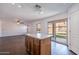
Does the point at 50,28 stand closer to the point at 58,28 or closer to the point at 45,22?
the point at 45,22

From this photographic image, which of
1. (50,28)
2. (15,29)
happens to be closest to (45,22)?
(50,28)

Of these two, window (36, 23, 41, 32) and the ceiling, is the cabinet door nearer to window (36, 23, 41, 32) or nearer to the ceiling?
the ceiling

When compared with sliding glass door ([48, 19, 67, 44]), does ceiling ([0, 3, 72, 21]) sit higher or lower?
higher

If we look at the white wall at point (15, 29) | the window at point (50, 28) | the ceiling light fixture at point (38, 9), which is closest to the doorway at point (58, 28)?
the window at point (50, 28)

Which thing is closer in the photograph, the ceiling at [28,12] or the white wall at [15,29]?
the ceiling at [28,12]

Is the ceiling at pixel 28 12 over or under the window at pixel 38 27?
over

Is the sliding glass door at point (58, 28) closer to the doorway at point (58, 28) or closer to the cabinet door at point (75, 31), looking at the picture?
the doorway at point (58, 28)

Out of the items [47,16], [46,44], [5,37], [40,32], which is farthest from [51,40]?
[5,37]

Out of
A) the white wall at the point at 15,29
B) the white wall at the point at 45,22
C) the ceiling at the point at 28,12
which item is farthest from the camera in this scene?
the white wall at the point at 15,29

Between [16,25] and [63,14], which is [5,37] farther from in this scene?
[63,14]

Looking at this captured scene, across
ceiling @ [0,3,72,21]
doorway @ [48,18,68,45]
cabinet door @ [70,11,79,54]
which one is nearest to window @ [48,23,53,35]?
doorway @ [48,18,68,45]

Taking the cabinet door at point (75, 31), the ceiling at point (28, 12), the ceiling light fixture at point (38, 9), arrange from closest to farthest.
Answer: the ceiling light fixture at point (38, 9), the ceiling at point (28, 12), the cabinet door at point (75, 31)

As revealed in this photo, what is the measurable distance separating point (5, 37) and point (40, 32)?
1180 mm

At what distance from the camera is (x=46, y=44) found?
290cm
